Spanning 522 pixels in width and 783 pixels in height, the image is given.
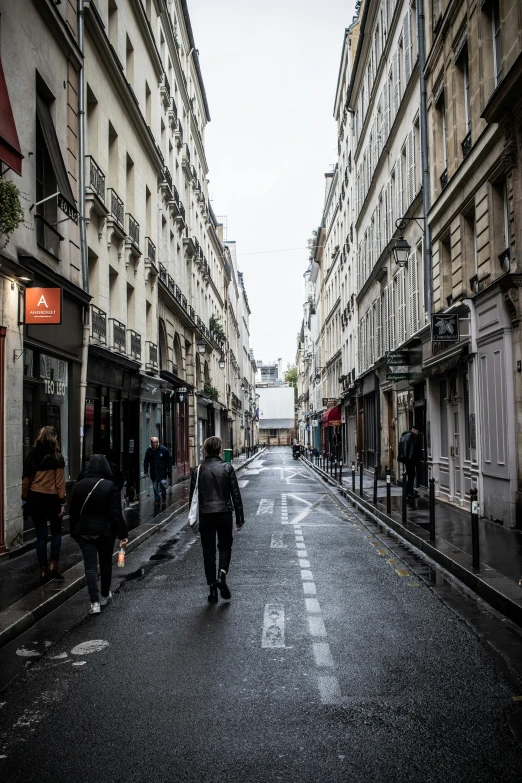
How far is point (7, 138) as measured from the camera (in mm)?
9227

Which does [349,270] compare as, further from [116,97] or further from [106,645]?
[106,645]

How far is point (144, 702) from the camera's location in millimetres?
4898

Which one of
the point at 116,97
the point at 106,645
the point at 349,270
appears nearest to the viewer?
the point at 106,645

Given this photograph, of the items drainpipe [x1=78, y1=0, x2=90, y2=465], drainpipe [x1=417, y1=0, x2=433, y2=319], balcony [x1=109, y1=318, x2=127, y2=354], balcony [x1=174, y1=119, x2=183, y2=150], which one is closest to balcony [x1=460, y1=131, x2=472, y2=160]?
drainpipe [x1=417, y1=0, x2=433, y2=319]

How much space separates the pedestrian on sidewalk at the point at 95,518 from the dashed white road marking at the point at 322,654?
2578mm

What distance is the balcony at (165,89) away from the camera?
26.4 m

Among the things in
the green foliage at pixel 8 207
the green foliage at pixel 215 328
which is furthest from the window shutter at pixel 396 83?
the green foliage at pixel 215 328

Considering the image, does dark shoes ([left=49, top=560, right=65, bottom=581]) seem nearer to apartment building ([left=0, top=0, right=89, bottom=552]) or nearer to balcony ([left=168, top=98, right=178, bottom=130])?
apartment building ([left=0, top=0, right=89, bottom=552])

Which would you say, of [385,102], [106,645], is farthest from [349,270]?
[106,645]

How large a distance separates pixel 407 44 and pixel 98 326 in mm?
13243

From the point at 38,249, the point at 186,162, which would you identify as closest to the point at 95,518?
A: the point at 38,249

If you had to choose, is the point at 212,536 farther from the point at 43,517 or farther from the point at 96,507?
the point at 43,517

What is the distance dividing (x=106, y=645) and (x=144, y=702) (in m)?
1.59

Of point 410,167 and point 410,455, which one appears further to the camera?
point 410,167
